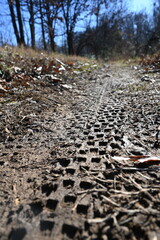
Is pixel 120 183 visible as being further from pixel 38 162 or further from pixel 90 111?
pixel 90 111

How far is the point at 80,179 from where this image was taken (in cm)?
80

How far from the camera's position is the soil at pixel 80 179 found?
1.89 feet

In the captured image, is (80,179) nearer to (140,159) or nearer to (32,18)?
(140,159)

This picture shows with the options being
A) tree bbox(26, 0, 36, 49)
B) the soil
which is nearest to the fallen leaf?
the soil

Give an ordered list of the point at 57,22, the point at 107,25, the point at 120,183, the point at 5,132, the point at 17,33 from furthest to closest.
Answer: the point at 107,25, the point at 57,22, the point at 17,33, the point at 5,132, the point at 120,183

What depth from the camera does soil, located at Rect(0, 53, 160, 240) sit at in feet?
1.89

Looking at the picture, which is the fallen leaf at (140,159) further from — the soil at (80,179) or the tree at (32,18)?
the tree at (32,18)

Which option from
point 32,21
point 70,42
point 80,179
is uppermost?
point 32,21

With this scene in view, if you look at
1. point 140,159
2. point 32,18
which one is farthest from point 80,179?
point 32,18

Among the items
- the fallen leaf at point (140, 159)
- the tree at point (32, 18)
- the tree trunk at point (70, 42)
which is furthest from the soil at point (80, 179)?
the tree trunk at point (70, 42)

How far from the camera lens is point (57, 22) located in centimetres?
1532

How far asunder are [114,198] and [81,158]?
0.34 metres

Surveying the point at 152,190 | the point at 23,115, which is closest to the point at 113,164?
the point at 152,190

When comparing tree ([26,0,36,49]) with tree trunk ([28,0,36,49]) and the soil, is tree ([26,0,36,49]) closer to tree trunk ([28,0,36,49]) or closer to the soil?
tree trunk ([28,0,36,49])
